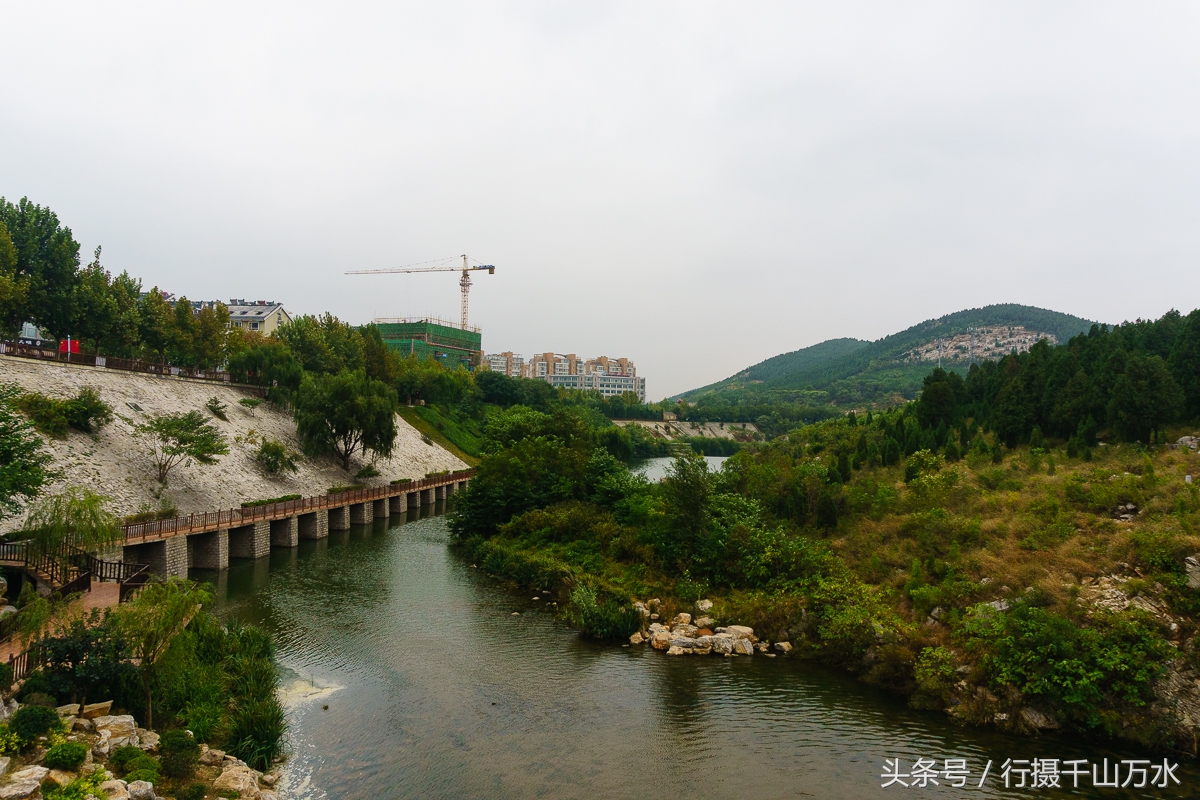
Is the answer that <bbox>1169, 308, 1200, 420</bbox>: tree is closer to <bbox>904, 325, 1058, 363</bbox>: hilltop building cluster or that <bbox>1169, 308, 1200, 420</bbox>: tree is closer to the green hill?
the green hill

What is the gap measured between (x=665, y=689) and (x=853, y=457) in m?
21.2

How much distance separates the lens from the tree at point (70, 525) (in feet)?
62.0

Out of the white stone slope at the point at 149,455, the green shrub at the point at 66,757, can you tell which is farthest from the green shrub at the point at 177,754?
the white stone slope at the point at 149,455

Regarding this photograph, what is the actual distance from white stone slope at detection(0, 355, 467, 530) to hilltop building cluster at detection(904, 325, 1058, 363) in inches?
5882

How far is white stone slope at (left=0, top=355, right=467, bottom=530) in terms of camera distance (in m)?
31.2

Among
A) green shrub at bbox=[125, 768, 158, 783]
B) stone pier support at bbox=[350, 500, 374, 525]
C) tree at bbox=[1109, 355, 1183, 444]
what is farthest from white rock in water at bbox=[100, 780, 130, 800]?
stone pier support at bbox=[350, 500, 374, 525]

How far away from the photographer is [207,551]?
30906 mm

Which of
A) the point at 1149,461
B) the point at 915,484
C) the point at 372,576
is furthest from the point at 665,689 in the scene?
the point at 1149,461

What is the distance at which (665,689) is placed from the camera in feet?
60.3

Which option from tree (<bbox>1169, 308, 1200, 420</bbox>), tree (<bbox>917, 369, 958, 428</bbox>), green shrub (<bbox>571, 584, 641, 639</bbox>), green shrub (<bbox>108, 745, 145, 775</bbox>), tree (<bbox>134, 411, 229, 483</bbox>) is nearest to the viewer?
green shrub (<bbox>108, 745, 145, 775</bbox>)

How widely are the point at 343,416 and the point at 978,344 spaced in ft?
538

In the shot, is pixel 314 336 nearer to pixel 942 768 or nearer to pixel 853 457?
pixel 853 457

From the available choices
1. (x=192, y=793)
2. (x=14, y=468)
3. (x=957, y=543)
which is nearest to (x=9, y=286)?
(x=14, y=468)

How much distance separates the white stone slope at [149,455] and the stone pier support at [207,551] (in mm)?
2983
